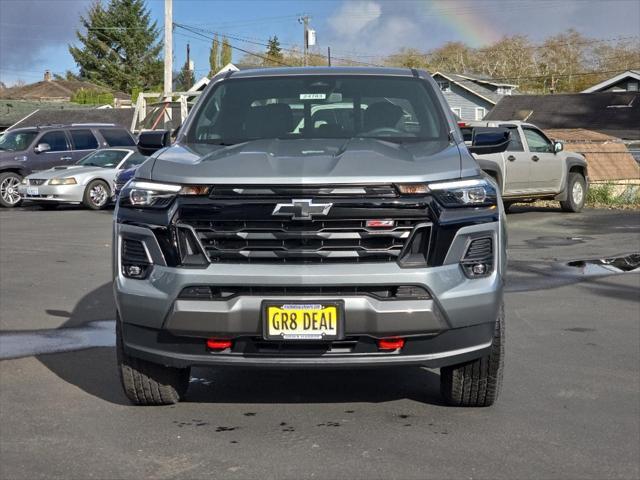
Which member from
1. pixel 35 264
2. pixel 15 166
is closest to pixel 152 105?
pixel 15 166

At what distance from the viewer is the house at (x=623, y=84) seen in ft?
205

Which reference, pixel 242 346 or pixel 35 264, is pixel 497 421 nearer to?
pixel 242 346

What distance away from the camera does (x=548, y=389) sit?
6133mm

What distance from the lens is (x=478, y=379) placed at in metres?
5.45

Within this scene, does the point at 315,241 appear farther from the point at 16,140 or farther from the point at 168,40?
the point at 168,40

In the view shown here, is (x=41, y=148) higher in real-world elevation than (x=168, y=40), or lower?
lower

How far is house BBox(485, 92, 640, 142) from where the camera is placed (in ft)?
190

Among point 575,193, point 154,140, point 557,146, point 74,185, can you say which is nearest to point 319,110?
point 154,140

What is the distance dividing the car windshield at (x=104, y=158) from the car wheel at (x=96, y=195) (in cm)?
84

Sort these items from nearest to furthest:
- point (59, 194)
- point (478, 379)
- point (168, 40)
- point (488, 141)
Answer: point (478, 379) < point (488, 141) < point (59, 194) < point (168, 40)

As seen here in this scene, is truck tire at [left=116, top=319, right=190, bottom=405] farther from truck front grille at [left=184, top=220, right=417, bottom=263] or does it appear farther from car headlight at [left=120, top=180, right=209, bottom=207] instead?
truck front grille at [left=184, top=220, right=417, bottom=263]

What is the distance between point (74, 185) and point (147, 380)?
55.0ft

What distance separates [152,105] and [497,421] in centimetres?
2670

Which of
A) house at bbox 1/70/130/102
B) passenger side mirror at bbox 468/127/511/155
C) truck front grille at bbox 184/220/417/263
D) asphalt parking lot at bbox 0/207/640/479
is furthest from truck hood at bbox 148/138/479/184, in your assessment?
house at bbox 1/70/130/102
